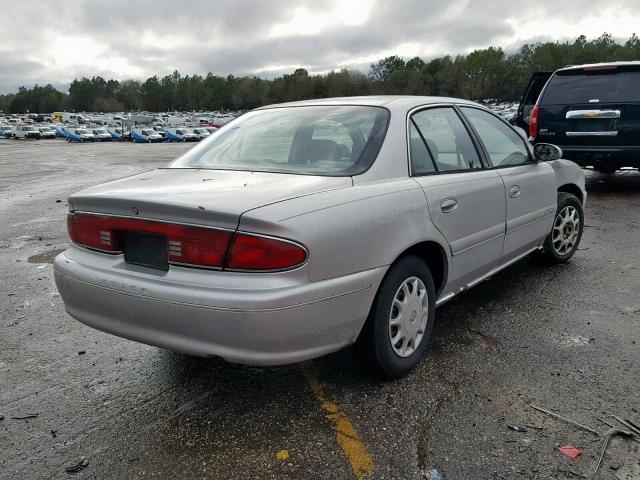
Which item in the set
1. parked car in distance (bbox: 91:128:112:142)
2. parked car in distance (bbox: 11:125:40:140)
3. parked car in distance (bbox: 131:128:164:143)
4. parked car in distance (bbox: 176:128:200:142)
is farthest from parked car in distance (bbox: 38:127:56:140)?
parked car in distance (bbox: 176:128:200:142)

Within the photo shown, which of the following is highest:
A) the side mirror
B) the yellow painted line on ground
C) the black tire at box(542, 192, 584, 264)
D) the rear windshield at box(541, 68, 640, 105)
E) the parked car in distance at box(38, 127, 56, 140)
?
the rear windshield at box(541, 68, 640, 105)

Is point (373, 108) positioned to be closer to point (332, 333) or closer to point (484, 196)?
point (484, 196)

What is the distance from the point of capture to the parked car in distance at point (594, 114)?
26.2 feet

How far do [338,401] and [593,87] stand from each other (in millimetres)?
7253

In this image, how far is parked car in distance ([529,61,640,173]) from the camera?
26.2 ft

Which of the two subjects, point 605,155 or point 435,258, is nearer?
point 435,258

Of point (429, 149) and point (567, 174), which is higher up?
point (429, 149)

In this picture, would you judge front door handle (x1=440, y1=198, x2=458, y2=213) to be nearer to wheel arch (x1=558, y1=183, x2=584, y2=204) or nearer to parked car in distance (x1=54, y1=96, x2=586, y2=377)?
parked car in distance (x1=54, y1=96, x2=586, y2=377)

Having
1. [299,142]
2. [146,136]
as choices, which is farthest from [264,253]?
[146,136]

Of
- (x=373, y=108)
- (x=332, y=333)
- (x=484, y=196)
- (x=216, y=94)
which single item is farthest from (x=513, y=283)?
(x=216, y=94)

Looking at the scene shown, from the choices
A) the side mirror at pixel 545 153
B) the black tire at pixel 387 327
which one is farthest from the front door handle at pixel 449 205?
the side mirror at pixel 545 153

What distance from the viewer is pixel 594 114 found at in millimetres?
8117

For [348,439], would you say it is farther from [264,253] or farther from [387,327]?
[264,253]

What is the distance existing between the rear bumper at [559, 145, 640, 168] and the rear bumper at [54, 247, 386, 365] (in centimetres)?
670
